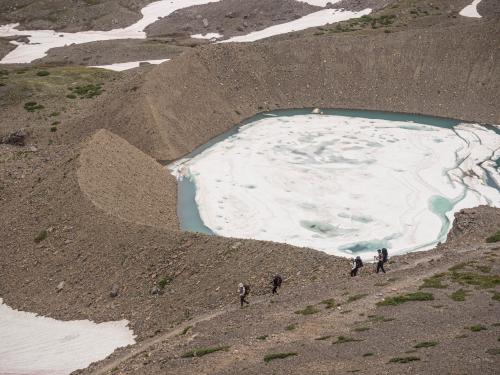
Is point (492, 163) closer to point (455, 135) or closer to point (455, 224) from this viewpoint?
point (455, 135)

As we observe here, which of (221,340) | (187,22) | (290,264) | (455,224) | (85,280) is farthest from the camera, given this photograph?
(187,22)

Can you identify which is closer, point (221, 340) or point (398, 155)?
point (221, 340)

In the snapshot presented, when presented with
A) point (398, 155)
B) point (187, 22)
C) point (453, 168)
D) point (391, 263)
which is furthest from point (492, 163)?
point (187, 22)

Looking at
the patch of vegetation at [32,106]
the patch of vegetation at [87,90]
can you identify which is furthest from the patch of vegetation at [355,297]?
the patch of vegetation at [87,90]

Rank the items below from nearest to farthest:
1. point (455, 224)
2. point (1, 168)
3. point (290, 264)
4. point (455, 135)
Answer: point (290, 264) → point (455, 224) → point (1, 168) → point (455, 135)

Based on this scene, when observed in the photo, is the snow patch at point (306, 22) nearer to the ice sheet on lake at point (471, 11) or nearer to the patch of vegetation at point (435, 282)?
the ice sheet on lake at point (471, 11)

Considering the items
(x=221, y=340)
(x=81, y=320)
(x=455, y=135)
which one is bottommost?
(x=455, y=135)

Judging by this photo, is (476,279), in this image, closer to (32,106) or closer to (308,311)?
(308,311)
